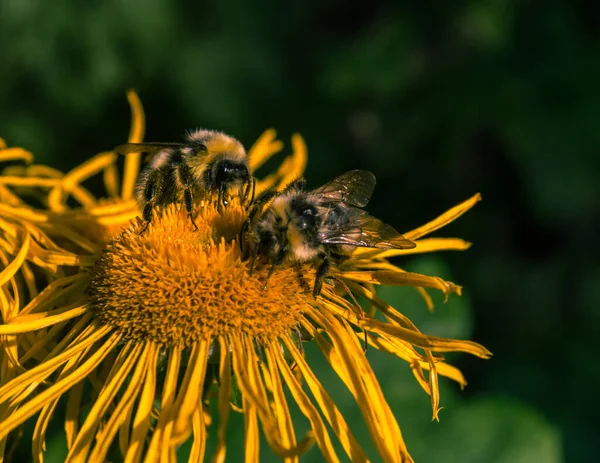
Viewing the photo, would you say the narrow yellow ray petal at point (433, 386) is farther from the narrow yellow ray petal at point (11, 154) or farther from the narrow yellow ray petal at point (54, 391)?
the narrow yellow ray petal at point (11, 154)

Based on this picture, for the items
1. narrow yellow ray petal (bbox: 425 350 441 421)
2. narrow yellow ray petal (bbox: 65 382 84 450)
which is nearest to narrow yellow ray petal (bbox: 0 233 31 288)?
narrow yellow ray petal (bbox: 65 382 84 450)

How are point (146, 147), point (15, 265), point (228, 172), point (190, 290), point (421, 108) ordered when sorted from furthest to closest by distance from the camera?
point (421, 108)
point (146, 147)
point (228, 172)
point (15, 265)
point (190, 290)

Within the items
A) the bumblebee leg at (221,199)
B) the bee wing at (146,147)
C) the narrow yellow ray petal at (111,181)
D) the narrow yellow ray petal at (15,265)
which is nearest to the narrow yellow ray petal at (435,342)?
the bumblebee leg at (221,199)

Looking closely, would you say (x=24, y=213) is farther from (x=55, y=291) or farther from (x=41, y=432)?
(x=41, y=432)

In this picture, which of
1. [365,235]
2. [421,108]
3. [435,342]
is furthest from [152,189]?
[421,108]

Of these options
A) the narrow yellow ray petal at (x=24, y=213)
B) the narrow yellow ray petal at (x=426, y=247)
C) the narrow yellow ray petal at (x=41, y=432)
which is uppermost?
the narrow yellow ray petal at (x=24, y=213)

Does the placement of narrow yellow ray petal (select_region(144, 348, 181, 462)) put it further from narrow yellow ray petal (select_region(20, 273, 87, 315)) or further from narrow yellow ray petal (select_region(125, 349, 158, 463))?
narrow yellow ray petal (select_region(20, 273, 87, 315))
